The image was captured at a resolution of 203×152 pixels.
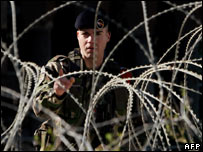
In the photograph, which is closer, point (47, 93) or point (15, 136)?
point (15, 136)

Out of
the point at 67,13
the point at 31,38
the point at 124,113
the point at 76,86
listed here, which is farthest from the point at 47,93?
the point at 31,38

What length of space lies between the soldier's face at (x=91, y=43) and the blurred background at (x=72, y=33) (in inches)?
293

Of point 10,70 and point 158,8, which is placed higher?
point 158,8

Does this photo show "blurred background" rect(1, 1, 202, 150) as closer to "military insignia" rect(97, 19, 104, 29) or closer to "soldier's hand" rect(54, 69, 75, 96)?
"military insignia" rect(97, 19, 104, 29)

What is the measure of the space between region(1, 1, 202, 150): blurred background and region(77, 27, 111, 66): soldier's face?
7.45m

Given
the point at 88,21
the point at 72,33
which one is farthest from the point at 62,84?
the point at 72,33

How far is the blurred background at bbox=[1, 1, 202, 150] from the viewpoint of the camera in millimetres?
11641

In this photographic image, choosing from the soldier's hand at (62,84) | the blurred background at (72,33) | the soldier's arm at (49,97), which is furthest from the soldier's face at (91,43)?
the blurred background at (72,33)

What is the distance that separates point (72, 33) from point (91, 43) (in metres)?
8.05

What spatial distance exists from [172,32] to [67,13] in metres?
2.27

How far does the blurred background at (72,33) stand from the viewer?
38.2ft

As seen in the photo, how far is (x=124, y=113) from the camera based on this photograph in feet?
12.2

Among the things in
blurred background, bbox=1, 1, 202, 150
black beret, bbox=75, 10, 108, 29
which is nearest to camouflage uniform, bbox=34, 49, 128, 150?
black beret, bbox=75, 10, 108, 29

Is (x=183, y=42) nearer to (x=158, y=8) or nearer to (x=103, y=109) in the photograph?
(x=158, y=8)
